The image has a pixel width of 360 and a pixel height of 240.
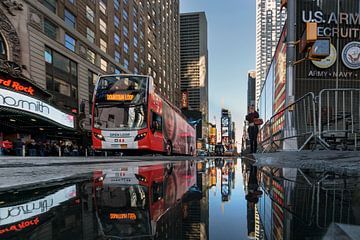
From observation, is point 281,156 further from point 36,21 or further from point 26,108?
point 36,21

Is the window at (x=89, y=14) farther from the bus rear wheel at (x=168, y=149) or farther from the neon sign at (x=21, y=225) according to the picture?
the neon sign at (x=21, y=225)

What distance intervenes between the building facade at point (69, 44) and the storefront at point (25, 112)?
174 millimetres

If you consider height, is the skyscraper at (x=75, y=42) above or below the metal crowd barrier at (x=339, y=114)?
above

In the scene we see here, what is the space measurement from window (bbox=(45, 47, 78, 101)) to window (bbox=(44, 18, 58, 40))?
1511mm

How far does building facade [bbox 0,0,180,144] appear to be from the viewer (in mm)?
22484

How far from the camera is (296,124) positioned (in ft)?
25.1

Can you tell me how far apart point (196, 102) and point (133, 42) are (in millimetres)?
100255

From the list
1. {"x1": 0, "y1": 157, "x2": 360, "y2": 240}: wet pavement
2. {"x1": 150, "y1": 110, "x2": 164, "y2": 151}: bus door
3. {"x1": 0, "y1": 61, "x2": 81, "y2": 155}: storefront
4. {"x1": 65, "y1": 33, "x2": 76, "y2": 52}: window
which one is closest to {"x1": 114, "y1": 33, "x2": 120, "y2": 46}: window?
{"x1": 65, "y1": 33, "x2": 76, "y2": 52}: window

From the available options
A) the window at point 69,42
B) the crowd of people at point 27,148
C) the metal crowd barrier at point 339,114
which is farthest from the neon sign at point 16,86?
the metal crowd barrier at point 339,114

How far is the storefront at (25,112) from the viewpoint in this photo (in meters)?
20.2

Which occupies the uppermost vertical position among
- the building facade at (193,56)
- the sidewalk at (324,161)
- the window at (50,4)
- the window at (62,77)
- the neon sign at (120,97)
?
the building facade at (193,56)

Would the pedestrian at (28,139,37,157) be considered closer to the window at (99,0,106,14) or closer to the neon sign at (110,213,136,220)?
the neon sign at (110,213,136,220)

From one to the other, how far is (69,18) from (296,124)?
98.2 feet

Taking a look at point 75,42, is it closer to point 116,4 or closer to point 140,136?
point 116,4
